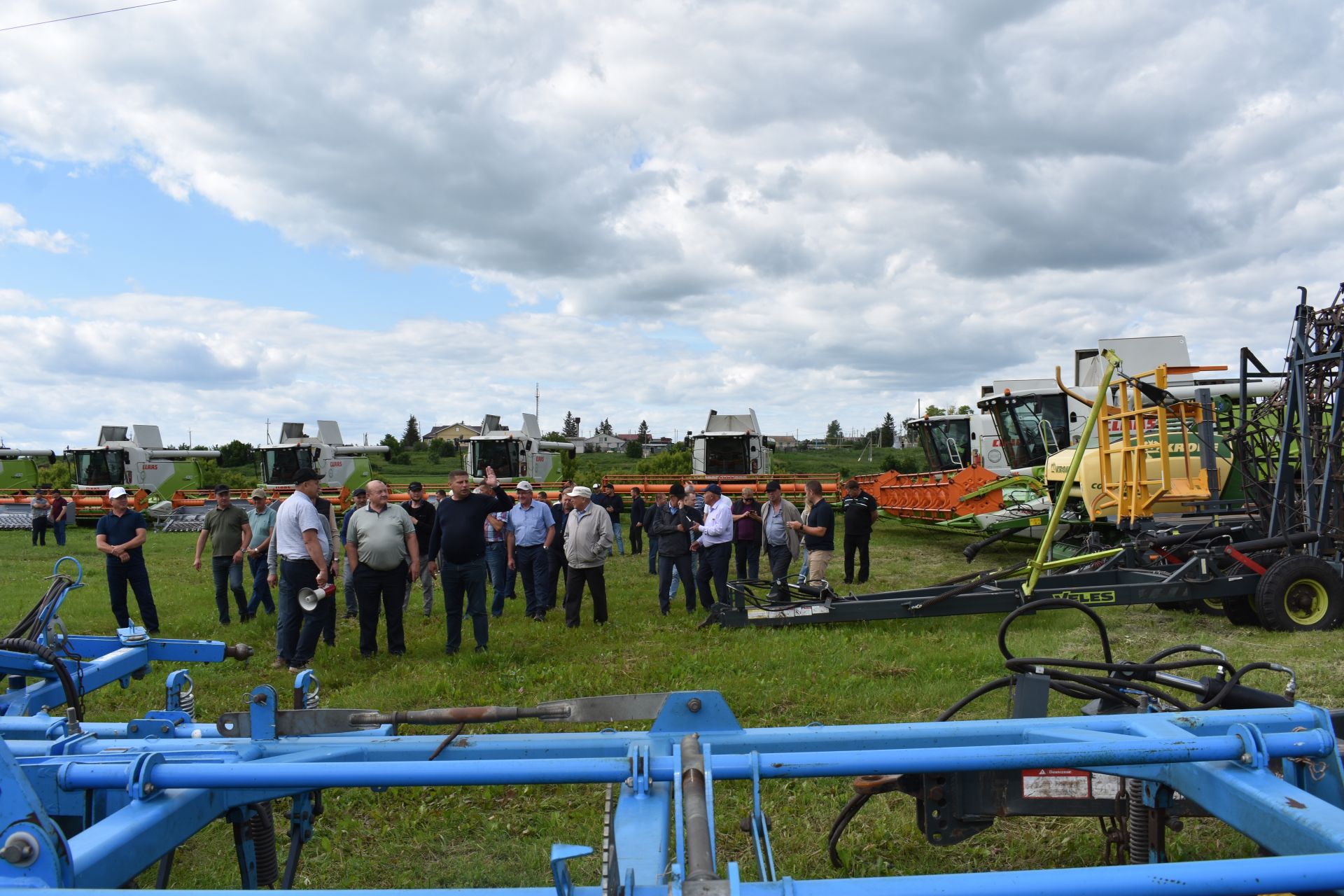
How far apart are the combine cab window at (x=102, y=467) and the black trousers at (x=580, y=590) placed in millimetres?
24995

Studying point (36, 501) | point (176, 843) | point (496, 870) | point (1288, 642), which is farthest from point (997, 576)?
point (36, 501)

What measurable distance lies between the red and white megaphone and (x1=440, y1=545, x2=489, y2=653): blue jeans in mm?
1065

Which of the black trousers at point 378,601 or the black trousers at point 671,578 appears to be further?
the black trousers at point 671,578

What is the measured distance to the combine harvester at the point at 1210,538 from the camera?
7.63m

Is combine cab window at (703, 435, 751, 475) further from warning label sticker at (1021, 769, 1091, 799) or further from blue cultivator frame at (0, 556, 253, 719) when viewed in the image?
warning label sticker at (1021, 769, 1091, 799)

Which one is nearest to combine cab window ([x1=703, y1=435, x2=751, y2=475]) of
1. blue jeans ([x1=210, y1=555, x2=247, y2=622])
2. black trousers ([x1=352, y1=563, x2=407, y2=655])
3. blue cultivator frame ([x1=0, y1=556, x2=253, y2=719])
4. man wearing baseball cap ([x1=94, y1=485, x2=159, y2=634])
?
blue jeans ([x1=210, y1=555, x2=247, y2=622])

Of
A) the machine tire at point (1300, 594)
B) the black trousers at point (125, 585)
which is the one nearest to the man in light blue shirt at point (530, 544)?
the black trousers at point (125, 585)

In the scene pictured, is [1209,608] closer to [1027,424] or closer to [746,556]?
[746,556]

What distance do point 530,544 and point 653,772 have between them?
8662mm

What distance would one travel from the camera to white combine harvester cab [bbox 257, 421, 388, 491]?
28.5m

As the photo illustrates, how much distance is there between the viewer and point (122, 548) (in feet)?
28.9

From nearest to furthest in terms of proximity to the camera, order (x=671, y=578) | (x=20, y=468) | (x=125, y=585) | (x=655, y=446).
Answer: (x=125, y=585) < (x=671, y=578) < (x=20, y=468) < (x=655, y=446)

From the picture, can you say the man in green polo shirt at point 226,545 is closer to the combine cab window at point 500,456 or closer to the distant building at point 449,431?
the combine cab window at point 500,456

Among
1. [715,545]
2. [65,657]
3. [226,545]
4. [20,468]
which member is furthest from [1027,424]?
[20,468]
